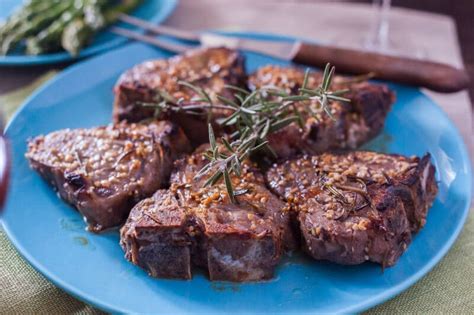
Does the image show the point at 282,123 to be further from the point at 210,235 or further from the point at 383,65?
the point at 383,65

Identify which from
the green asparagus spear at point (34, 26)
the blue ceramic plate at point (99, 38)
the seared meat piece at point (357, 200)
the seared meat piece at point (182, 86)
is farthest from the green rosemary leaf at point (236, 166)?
the green asparagus spear at point (34, 26)

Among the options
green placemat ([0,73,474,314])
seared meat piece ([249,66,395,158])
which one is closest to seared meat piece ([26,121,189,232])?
green placemat ([0,73,474,314])

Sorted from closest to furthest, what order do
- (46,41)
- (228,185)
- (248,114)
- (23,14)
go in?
(228,185)
(248,114)
(46,41)
(23,14)

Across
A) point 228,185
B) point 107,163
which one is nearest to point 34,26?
point 107,163

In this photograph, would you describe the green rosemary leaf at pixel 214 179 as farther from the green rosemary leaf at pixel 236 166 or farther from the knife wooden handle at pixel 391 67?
the knife wooden handle at pixel 391 67

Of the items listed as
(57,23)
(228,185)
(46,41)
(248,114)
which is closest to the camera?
(228,185)

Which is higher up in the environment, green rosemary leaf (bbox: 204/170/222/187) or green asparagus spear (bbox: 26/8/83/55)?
green rosemary leaf (bbox: 204/170/222/187)

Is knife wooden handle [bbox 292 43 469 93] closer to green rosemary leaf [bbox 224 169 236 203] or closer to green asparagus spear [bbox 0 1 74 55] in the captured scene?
green rosemary leaf [bbox 224 169 236 203]
